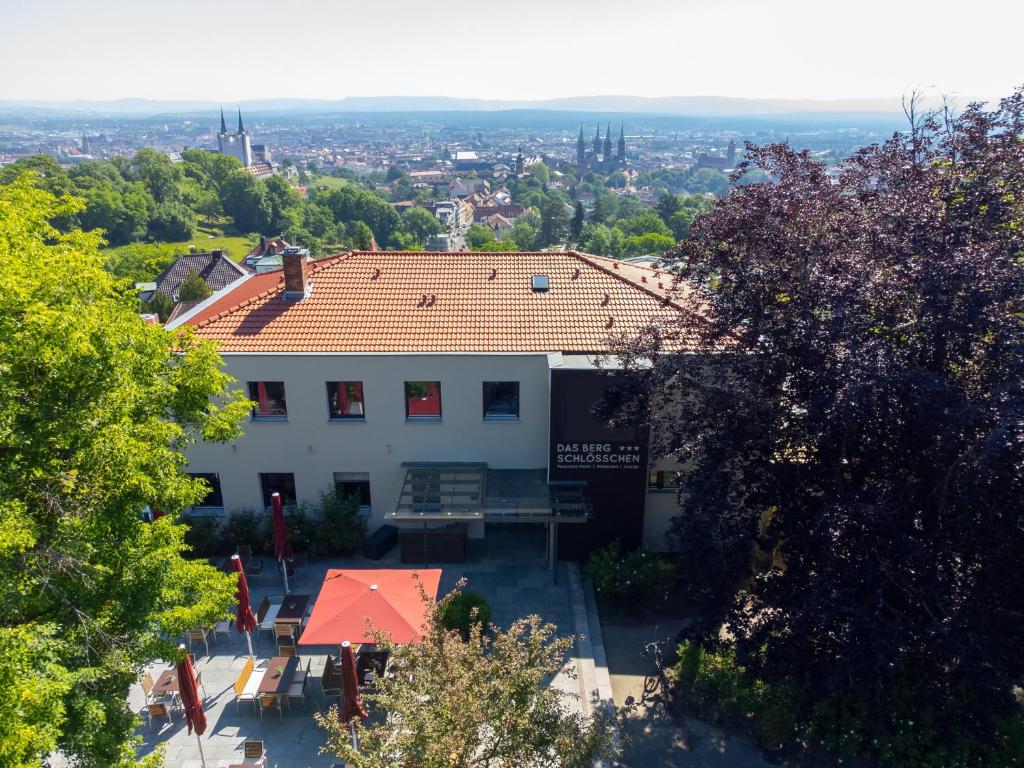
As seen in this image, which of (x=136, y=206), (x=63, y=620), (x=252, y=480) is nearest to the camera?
(x=63, y=620)

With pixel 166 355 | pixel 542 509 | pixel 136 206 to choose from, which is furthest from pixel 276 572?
pixel 136 206

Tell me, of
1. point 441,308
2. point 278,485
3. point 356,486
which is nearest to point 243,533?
point 278,485

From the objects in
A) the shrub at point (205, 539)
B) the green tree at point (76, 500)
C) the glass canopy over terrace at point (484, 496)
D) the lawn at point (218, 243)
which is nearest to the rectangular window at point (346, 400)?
the glass canopy over terrace at point (484, 496)

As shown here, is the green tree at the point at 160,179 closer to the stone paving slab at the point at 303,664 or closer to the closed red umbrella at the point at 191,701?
the stone paving slab at the point at 303,664

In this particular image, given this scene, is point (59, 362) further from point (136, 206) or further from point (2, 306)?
point (136, 206)

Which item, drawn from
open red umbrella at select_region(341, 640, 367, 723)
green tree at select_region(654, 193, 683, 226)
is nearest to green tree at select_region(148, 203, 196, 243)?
green tree at select_region(654, 193, 683, 226)

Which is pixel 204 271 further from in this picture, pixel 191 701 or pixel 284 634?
pixel 191 701
